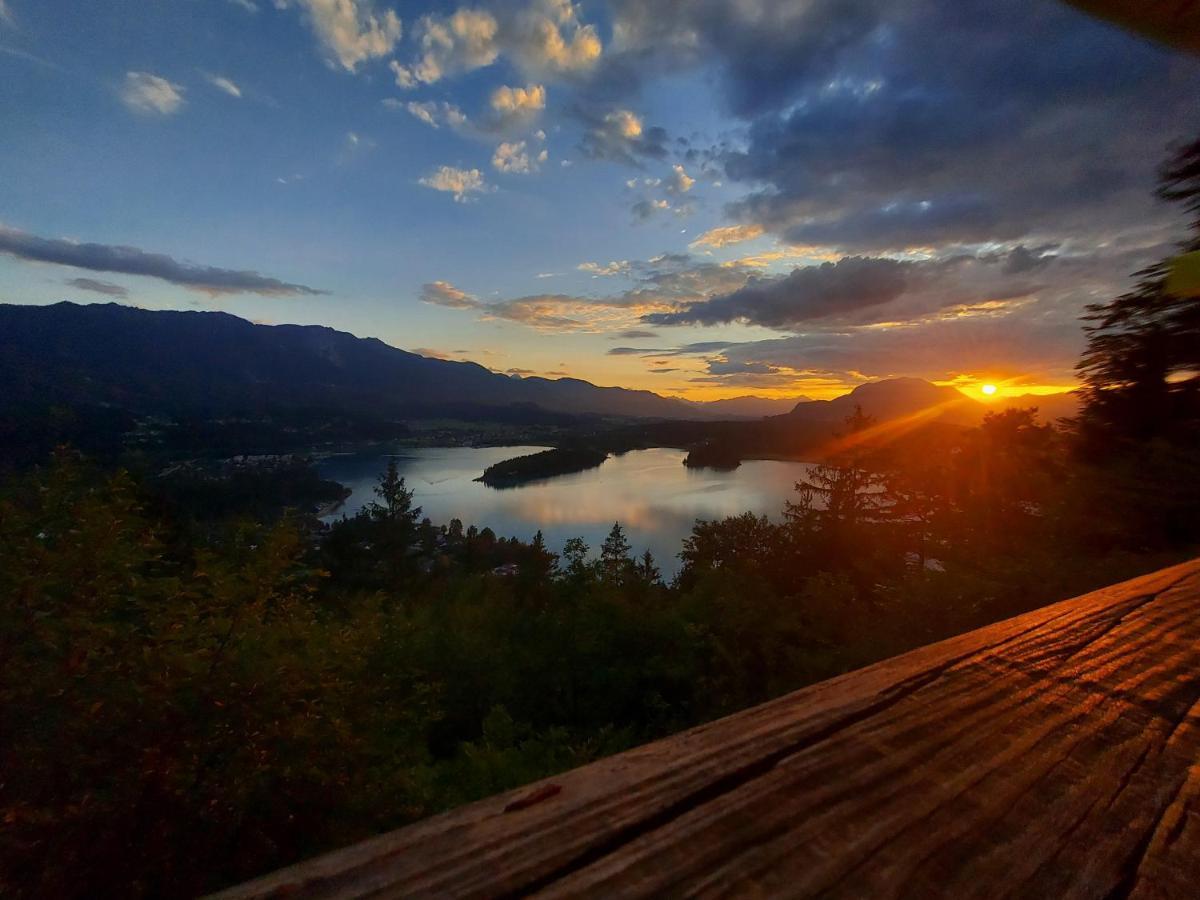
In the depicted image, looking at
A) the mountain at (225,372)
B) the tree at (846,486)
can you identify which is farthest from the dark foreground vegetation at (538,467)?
the mountain at (225,372)

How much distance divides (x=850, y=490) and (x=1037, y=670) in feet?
81.9

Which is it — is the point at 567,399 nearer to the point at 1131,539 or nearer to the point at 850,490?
the point at 850,490

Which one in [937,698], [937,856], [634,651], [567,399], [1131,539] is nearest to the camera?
[937,856]

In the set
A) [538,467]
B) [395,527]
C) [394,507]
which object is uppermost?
[394,507]

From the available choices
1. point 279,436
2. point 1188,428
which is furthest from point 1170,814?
point 279,436

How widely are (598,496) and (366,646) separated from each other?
50.5m

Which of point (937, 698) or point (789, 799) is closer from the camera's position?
point (789, 799)

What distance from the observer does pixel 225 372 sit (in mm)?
143750

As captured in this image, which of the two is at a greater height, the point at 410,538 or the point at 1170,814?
the point at 1170,814

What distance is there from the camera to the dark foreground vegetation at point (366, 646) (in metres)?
2.29

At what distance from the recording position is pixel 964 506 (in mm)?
9086

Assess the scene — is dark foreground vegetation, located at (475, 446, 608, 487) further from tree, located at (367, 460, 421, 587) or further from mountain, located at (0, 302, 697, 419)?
mountain, located at (0, 302, 697, 419)

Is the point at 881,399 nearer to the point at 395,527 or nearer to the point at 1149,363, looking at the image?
the point at 395,527

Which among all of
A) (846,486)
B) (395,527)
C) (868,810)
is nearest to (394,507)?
(395,527)
